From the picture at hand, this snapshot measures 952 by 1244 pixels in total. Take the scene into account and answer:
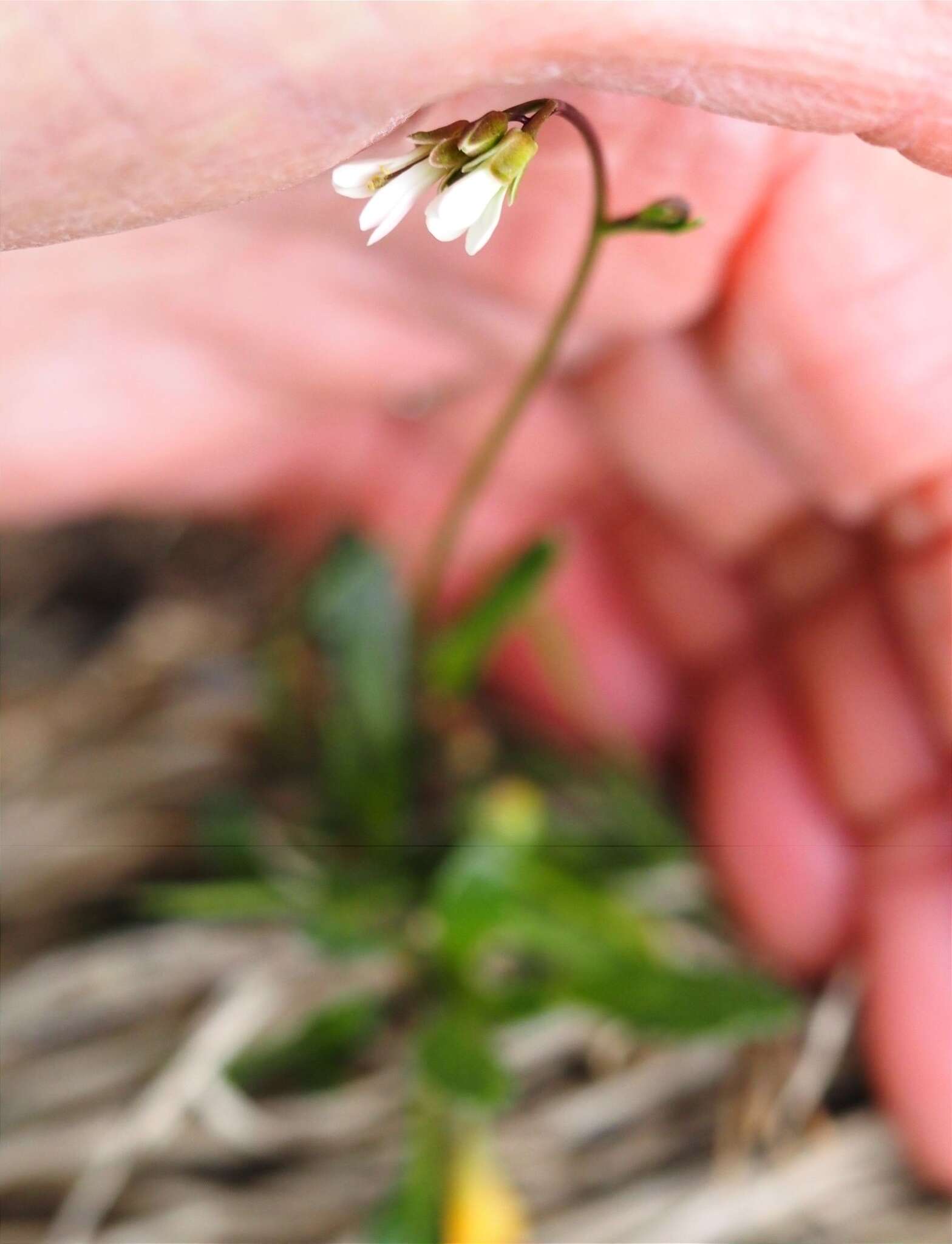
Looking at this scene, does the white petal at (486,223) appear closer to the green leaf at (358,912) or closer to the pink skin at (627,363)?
the pink skin at (627,363)

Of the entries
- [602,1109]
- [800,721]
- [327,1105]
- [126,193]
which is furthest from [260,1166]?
[126,193]

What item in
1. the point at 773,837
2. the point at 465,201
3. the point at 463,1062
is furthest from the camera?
Answer: the point at 773,837

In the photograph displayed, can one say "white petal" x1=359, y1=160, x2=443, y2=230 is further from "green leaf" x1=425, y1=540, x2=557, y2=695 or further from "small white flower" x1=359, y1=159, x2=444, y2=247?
"green leaf" x1=425, y1=540, x2=557, y2=695

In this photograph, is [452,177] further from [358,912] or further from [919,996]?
[919,996]

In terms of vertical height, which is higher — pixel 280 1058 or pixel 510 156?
pixel 510 156

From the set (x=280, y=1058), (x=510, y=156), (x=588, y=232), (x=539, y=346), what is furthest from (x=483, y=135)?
(x=280, y=1058)

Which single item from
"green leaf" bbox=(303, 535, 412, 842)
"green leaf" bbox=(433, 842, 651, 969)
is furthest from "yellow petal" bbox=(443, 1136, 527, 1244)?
"green leaf" bbox=(303, 535, 412, 842)

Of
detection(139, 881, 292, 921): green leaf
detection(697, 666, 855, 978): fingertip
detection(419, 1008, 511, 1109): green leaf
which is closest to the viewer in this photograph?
detection(419, 1008, 511, 1109): green leaf
